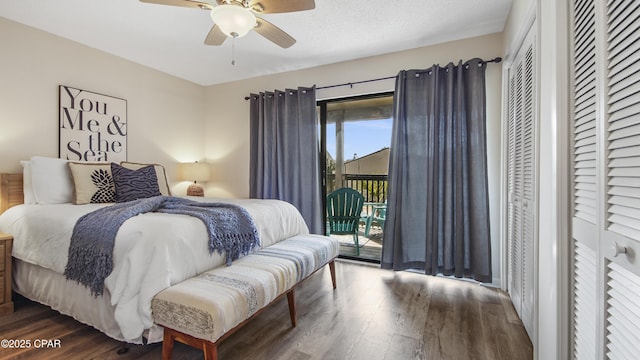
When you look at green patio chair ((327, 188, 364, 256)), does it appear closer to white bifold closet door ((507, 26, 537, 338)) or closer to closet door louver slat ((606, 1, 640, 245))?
white bifold closet door ((507, 26, 537, 338))

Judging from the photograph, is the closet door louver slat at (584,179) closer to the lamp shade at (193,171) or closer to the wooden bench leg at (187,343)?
the wooden bench leg at (187,343)

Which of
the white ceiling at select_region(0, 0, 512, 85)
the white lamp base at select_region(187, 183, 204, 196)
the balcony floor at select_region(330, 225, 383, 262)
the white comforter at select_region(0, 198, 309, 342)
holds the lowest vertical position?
the balcony floor at select_region(330, 225, 383, 262)

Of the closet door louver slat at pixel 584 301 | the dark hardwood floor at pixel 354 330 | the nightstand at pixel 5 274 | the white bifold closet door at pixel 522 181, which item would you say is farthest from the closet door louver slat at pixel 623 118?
the nightstand at pixel 5 274

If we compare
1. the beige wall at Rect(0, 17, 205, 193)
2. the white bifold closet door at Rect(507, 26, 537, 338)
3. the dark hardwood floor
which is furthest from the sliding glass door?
the beige wall at Rect(0, 17, 205, 193)

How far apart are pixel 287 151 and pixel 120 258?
236cm

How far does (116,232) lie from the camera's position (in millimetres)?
1657

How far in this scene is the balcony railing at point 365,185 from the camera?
3.79 m

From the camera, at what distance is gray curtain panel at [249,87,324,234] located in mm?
3580

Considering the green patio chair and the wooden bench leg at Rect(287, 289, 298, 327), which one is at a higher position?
the green patio chair

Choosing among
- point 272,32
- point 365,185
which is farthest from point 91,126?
point 365,185

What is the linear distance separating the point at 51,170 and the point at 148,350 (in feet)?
6.47

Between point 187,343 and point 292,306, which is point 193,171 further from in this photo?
point 187,343

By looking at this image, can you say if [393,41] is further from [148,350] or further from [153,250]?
[148,350]

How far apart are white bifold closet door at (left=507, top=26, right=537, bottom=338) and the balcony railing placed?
1549mm
